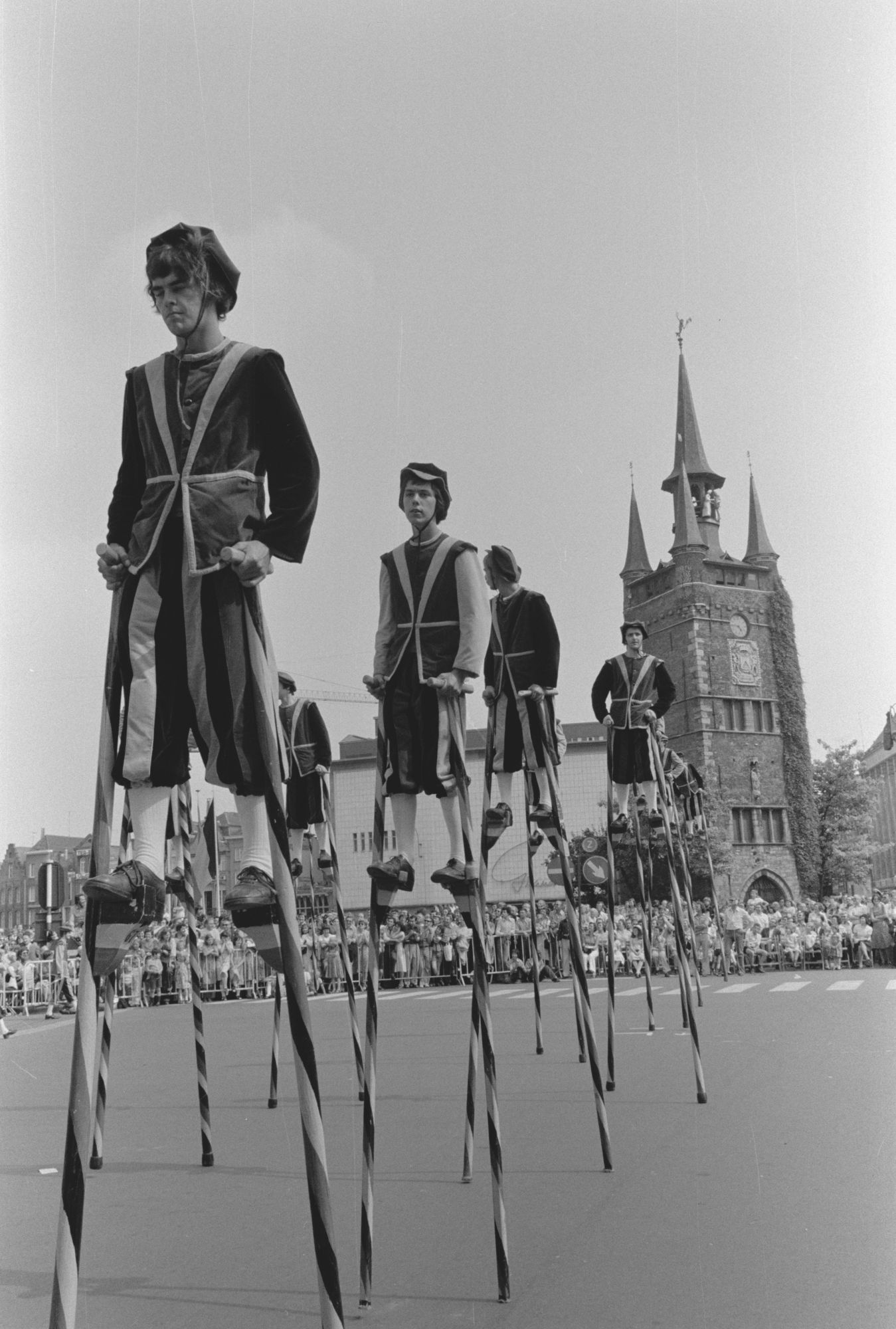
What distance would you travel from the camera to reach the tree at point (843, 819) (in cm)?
8669

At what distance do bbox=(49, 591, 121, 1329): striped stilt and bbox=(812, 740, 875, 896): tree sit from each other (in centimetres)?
8756

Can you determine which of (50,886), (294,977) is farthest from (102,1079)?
(50,886)

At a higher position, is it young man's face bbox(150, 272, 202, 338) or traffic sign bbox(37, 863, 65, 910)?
young man's face bbox(150, 272, 202, 338)

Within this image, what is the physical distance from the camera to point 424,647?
5.68 m

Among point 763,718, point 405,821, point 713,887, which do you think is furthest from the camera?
point 763,718

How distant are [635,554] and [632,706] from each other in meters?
88.9

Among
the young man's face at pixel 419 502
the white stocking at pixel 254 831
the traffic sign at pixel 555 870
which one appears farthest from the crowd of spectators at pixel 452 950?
the white stocking at pixel 254 831

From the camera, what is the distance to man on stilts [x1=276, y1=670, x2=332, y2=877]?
9875 millimetres

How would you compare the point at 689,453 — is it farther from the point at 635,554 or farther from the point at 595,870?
the point at 595,870

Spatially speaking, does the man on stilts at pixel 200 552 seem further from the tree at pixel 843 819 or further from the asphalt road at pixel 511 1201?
the tree at pixel 843 819

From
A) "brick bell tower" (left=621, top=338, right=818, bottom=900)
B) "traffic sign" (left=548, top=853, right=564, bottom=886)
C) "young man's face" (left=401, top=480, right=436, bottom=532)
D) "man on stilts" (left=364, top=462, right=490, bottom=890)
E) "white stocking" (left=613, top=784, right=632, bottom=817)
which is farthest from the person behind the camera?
"brick bell tower" (left=621, top=338, right=818, bottom=900)

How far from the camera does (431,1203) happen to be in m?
4.95

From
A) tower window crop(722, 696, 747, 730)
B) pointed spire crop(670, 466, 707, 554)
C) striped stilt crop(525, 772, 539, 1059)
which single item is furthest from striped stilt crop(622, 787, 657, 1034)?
pointed spire crop(670, 466, 707, 554)

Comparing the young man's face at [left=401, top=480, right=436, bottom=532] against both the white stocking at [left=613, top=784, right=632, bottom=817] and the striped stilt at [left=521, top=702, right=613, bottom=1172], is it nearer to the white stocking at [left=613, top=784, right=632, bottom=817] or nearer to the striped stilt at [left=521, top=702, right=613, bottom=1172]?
the striped stilt at [left=521, top=702, right=613, bottom=1172]
